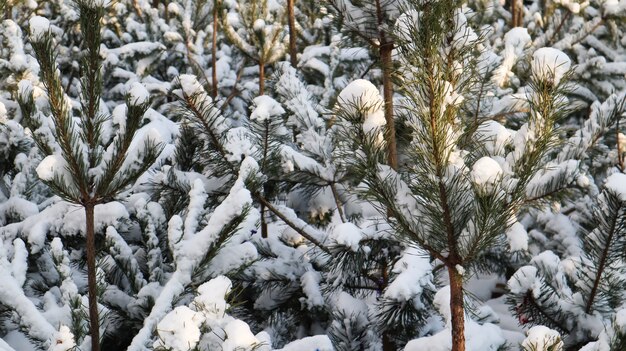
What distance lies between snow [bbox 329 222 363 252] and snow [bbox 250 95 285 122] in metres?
0.61

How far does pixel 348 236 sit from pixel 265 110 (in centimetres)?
68

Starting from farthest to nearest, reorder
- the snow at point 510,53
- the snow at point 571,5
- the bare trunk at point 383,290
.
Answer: the snow at point 571,5
the snow at point 510,53
the bare trunk at point 383,290

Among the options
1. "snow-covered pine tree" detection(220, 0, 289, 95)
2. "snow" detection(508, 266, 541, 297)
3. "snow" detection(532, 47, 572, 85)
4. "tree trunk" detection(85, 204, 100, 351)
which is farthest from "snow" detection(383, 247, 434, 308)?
"snow-covered pine tree" detection(220, 0, 289, 95)

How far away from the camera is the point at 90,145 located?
2.06 metres

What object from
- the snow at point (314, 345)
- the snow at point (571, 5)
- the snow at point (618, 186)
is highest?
the snow at point (571, 5)

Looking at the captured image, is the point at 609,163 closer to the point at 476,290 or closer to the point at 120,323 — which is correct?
the point at 476,290

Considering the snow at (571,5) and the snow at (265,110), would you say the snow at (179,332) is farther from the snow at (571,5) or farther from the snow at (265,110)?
the snow at (571,5)

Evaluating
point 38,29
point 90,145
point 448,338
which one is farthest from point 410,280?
point 38,29

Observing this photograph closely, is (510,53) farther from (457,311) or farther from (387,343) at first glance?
(457,311)

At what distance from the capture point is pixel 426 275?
7.45ft

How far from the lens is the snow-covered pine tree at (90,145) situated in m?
1.92

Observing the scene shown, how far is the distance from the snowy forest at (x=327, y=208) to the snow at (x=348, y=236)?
0.03ft

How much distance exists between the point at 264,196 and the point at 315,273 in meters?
0.42

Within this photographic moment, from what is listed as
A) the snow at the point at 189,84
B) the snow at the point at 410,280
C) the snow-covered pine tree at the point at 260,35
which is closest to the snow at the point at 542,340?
the snow at the point at 410,280
